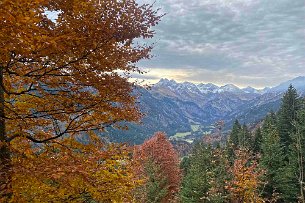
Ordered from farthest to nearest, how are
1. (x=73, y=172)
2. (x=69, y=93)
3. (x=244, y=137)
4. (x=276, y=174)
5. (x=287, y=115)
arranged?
(x=287, y=115), (x=244, y=137), (x=276, y=174), (x=69, y=93), (x=73, y=172)

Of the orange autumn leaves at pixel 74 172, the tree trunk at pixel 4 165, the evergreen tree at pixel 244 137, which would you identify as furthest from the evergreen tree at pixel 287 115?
the tree trunk at pixel 4 165

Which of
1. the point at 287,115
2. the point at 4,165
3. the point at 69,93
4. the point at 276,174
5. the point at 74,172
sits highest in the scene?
the point at 287,115

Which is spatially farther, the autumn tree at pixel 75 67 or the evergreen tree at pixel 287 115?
the evergreen tree at pixel 287 115

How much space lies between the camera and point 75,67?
802 centimetres

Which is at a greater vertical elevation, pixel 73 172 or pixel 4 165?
pixel 4 165

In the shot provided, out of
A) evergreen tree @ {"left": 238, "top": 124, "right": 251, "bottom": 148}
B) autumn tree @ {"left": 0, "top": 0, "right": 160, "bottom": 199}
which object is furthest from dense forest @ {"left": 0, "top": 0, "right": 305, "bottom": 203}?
evergreen tree @ {"left": 238, "top": 124, "right": 251, "bottom": 148}

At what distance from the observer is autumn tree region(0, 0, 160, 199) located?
7398 millimetres

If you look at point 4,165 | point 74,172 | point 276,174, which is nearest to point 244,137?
point 276,174

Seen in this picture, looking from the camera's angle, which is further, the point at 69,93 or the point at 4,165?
the point at 69,93

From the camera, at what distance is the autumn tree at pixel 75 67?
24.3ft

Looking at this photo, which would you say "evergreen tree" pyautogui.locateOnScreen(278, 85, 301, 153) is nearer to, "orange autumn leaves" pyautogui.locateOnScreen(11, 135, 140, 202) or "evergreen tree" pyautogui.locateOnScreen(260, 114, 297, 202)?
"evergreen tree" pyautogui.locateOnScreen(260, 114, 297, 202)

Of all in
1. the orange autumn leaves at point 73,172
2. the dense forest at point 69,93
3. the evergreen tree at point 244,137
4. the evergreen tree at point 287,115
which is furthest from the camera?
the evergreen tree at point 244,137

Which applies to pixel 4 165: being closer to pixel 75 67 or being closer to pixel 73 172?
pixel 73 172

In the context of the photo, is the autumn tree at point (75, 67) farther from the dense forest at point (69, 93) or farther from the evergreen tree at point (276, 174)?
the evergreen tree at point (276, 174)
